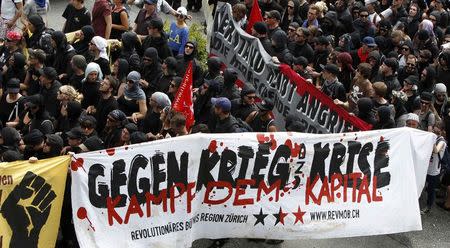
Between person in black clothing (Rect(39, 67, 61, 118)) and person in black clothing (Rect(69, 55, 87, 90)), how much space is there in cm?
36

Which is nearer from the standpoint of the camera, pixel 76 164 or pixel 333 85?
pixel 76 164

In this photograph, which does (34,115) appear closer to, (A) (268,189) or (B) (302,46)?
(A) (268,189)

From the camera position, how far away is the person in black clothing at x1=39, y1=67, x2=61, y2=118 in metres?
9.98

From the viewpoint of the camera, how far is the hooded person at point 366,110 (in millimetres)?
9578

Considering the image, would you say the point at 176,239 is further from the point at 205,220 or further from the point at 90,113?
the point at 90,113

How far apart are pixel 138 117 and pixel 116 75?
113 cm

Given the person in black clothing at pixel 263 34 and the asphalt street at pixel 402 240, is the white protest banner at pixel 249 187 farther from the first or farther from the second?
the person in black clothing at pixel 263 34

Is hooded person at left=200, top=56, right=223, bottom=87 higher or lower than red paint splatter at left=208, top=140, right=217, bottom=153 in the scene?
lower

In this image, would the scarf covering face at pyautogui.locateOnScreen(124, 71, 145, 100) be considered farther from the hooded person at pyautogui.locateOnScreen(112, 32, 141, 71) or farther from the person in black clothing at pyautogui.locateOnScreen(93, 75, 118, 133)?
the hooded person at pyautogui.locateOnScreen(112, 32, 141, 71)

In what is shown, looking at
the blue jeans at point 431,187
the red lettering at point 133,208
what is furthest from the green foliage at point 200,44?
the red lettering at point 133,208

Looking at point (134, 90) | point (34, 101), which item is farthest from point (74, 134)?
point (134, 90)

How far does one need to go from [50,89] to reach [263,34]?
10.6ft

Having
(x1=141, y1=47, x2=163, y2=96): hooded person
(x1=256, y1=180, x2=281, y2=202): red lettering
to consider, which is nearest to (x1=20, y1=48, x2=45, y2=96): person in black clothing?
(x1=141, y1=47, x2=163, y2=96): hooded person

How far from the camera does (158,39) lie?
11.7 meters
